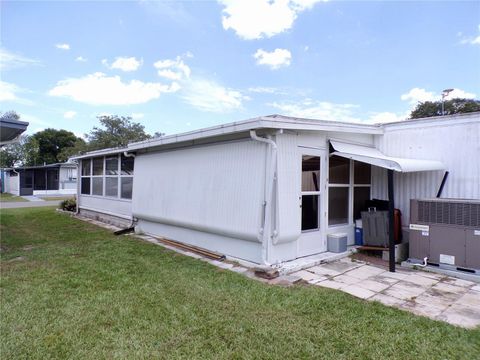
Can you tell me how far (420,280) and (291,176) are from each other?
2570mm

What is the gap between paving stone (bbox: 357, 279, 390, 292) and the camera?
4.41 meters

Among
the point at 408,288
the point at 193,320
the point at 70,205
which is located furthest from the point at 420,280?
the point at 70,205

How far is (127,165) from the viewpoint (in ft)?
33.2

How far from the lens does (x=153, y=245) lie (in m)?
7.16

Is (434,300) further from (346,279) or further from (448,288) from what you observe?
(346,279)

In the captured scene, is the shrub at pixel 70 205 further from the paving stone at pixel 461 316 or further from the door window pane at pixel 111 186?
the paving stone at pixel 461 316

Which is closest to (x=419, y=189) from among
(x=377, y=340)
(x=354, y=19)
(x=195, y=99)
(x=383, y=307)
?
(x=383, y=307)

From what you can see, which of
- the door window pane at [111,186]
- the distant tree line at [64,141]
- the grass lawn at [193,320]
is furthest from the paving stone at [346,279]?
the distant tree line at [64,141]

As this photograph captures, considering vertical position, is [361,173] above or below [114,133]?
below

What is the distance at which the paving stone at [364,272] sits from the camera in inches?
195

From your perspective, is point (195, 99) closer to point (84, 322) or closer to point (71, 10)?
point (71, 10)

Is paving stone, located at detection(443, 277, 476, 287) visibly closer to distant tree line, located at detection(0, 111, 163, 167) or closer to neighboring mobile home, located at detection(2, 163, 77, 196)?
distant tree line, located at detection(0, 111, 163, 167)

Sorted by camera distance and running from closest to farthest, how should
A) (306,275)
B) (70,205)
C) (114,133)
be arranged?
(306,275), (70,205), (114,133)

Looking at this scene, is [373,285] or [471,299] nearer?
[471,299]
